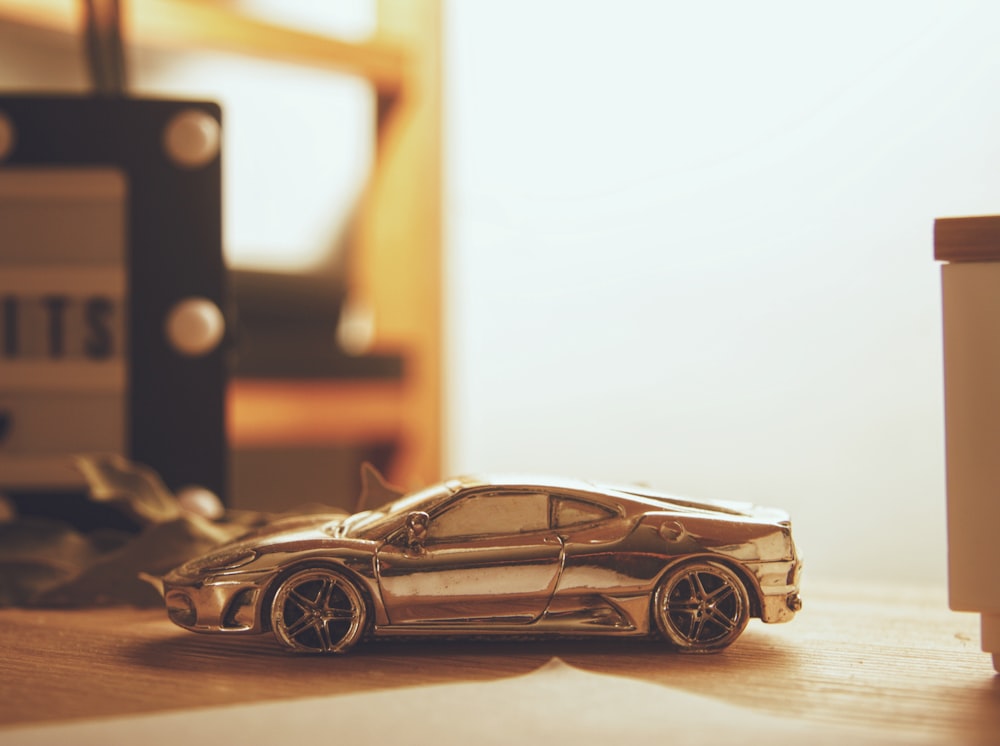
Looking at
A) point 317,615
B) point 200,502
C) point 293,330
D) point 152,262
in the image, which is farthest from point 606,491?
point 293,330

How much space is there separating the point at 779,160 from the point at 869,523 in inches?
15.0

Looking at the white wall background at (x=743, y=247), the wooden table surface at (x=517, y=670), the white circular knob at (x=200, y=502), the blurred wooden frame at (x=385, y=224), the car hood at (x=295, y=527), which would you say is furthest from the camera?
the blurred wooden frame at (x=385, y=224)

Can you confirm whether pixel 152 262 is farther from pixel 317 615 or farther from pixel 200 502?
pixel 317 615

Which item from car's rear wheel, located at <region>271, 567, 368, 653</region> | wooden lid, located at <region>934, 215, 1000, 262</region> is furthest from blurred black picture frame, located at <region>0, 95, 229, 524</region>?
wooden lid, located at <region>934, 215, 1000, 262</region>

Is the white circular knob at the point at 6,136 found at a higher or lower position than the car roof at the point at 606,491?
higher

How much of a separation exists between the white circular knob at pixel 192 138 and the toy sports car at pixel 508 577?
458 millimetres

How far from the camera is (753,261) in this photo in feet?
3.47

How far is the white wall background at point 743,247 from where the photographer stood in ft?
3.14

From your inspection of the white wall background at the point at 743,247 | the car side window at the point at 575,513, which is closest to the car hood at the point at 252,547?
the car side window at the point at 575,513

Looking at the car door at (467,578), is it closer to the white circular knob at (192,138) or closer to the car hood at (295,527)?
the car hood at (295,527)

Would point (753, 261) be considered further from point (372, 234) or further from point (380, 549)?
point (372, 234)

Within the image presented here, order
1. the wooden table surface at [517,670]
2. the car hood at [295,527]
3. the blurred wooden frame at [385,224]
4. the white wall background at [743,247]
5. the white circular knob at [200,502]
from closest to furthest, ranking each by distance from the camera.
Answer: the wooden table surface at [517,670] < the car hood at [295,527] < the white circular knob at [200,502] < the white wall background at [743,247] < the blurred wooden frame at [385,224]

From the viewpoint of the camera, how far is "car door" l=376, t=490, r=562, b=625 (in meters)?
0.49

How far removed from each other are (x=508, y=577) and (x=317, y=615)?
0.10 meters
